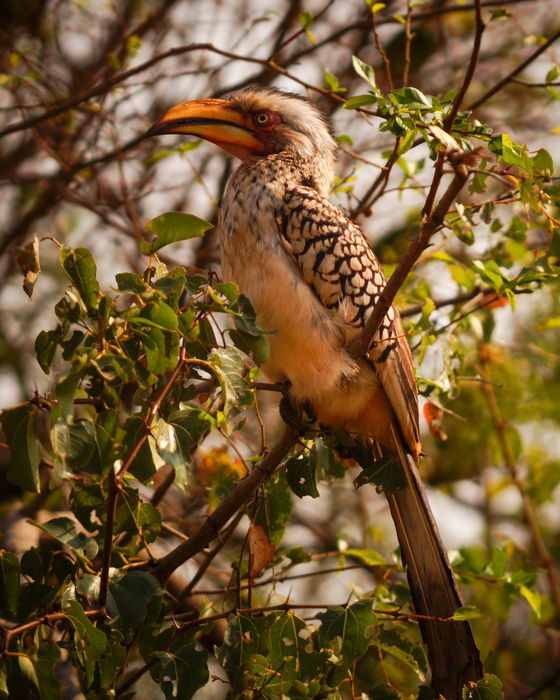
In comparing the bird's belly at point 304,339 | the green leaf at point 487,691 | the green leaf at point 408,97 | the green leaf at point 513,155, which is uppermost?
the green leaf at point 408,97

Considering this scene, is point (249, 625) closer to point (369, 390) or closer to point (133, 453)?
point (133, 453)

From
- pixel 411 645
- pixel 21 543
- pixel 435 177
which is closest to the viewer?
pixel 435 177

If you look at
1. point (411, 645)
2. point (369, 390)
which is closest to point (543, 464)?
point (369, 390)

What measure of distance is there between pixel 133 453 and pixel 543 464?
10.2 ft

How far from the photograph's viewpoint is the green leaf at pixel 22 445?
1731 millimetres

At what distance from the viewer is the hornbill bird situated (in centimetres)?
261

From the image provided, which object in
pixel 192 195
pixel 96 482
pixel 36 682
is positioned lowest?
pixel 36 682

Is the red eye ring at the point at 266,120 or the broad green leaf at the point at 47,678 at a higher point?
the red eye ring at the point at 266,120

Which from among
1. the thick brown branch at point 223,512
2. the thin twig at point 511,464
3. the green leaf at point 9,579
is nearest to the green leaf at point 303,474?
the thick brown branch at point 223,512

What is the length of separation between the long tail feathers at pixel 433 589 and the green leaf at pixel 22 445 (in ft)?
4.47

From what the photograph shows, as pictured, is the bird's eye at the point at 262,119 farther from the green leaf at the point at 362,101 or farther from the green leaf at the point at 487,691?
the green leaf at the point at 487,691

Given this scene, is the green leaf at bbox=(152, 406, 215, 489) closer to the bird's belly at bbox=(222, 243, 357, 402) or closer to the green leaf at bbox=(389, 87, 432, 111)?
the bird's belly at bbox=(222, 243, 357, 402)

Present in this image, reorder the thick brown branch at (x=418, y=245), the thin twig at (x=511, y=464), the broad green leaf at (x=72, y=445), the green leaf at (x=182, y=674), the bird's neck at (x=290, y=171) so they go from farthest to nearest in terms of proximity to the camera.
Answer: the thin twig at (x=511, y=464), the bird's neck at (x=290, y=171), the green leaf at (x=182, y=674), the thick brown branch at (x=418, y=245), the broad green leaf at (x=72, y=445)

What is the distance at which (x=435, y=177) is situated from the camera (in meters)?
1.90
